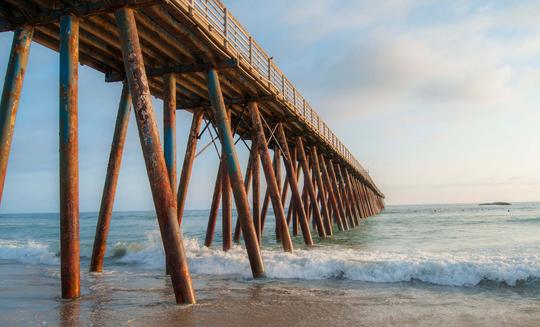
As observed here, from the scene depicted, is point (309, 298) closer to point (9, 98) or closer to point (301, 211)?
point (9, 98)

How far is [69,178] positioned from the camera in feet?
17.5

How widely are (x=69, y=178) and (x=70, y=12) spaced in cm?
255

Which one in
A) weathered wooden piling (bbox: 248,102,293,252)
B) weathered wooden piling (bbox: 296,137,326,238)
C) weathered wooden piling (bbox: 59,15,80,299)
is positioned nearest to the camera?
weathered wooden piling (bbox: 59,15,80,299)

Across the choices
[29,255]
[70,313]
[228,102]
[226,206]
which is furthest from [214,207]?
[70,313]

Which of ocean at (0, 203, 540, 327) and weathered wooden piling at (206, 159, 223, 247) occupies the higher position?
weathered wooden piling at (206, 159, 223, 247)

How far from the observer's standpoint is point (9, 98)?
573 cm

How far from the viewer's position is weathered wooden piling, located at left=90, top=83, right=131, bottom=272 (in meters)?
7.63

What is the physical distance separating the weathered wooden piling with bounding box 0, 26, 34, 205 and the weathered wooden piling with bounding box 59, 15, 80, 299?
0.87 metres

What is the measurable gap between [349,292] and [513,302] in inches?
91.2

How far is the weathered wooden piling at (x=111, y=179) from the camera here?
7.63 metres

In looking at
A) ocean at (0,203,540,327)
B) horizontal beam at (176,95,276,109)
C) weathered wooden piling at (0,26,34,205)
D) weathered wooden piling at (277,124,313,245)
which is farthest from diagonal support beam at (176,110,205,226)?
weathered wooden piling at (0,26,34,205)

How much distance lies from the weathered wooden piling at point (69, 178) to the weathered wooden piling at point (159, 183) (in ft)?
2.95

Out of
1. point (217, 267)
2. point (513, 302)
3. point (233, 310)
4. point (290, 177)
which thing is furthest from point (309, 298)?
point (290, 177)

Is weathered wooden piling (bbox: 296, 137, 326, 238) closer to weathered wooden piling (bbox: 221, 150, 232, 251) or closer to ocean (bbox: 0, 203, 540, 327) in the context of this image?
weathered wooden piling (bbox: 221, 150, 232, 251)
